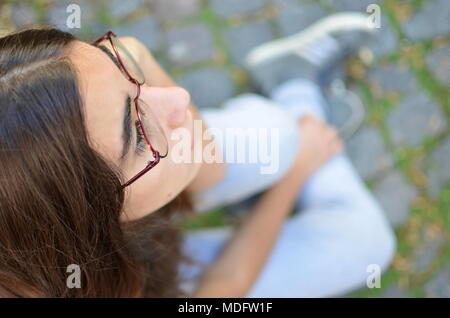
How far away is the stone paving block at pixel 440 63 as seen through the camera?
255 centimetres

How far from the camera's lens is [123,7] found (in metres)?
2.74

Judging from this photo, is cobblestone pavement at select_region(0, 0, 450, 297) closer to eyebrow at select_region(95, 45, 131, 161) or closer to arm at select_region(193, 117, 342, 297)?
arm at select_region(193, 117, 342, 297)

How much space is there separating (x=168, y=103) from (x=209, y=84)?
4.30ft

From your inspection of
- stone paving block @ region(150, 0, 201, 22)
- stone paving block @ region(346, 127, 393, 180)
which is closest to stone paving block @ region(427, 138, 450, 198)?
stone paving block @ region(346, 127, 393, 180)

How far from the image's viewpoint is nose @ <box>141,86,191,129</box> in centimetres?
140

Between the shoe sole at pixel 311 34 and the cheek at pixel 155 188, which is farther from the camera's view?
the shoe sole at pixel 311 34

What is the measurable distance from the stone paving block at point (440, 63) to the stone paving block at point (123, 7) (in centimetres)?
166

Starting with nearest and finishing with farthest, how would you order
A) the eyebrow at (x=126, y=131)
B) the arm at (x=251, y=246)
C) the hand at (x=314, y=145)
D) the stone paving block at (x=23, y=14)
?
the eyebrow at (x=126, y=131)
the arm at (x=251, y=246)
the hand at (x=314, y=145)
the stone paving block at (x=23, y=14)

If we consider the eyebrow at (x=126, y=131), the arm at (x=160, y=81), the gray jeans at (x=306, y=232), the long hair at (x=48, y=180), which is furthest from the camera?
the gray jeans at (x=306, y=232)

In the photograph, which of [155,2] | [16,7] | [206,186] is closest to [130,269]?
[206,186]

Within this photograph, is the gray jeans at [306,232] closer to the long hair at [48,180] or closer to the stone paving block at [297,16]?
the stone paving block at [297,16]

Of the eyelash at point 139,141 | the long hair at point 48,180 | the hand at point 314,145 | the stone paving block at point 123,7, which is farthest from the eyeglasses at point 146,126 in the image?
the stone paving block at point 123,7

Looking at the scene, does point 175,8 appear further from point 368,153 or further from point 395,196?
point 395,196
